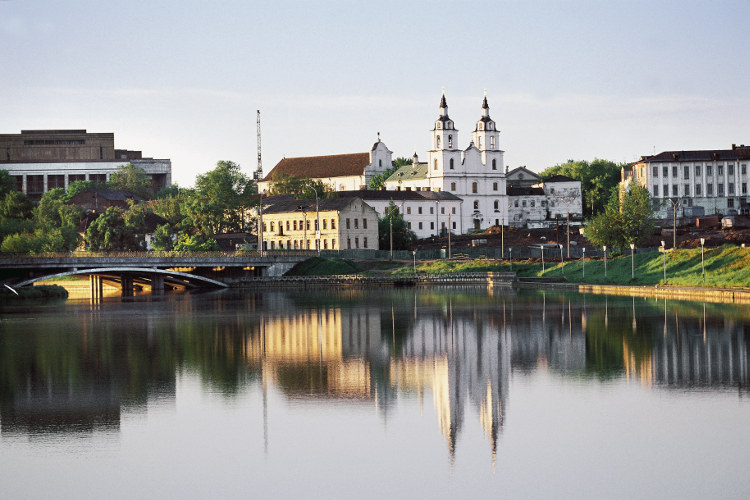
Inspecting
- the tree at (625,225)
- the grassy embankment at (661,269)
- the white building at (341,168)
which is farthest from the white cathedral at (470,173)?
the tree at (625,225)

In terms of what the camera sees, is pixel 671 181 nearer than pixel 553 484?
No

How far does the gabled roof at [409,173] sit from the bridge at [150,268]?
58998mm

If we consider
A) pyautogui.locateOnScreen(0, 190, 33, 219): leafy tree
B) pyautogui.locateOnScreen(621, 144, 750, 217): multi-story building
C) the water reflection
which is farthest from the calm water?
pyautogui.locateOnScreen(621, 144, 750, 217): multi-story building

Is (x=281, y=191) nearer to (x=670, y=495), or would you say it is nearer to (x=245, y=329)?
(x=245, y=329)

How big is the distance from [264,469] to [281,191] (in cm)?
15375

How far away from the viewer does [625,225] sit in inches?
3981

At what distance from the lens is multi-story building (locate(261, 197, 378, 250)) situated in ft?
437

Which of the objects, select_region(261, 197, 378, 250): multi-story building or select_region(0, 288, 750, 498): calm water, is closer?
select_region(0, 288, 750, 498): calm water

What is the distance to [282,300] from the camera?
82.6 meters

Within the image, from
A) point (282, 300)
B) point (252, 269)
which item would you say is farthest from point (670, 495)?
point (252, 269)

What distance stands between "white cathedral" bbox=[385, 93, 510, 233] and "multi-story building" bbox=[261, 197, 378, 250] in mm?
31976

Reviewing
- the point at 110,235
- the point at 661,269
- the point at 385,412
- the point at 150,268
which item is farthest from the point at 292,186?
the point at 385,412

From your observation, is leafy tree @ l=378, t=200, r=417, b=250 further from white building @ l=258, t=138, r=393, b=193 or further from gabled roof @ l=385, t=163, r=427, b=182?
white building @ l=258, t=138, r=393, b=193

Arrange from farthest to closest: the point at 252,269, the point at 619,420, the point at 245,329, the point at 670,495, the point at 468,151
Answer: the point at 468,151
the point at 252,269
the point at 245,329
the point at 619,420
the point at 670,495
